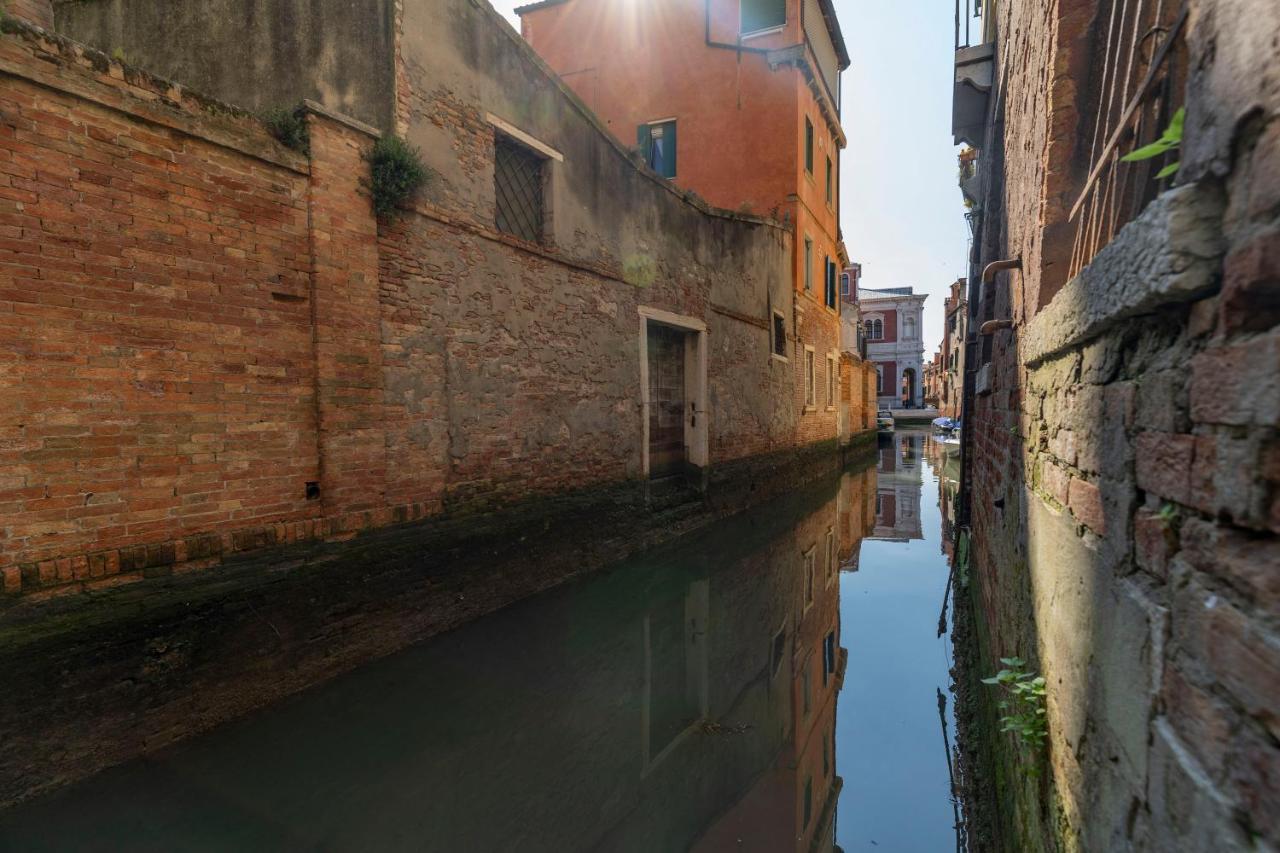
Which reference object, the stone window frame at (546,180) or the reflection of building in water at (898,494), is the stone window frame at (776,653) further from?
the stone window frame at (546,180)

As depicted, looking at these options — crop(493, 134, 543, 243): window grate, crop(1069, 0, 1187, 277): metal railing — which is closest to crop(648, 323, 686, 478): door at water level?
crop(493, 134, 543, 243): window grate

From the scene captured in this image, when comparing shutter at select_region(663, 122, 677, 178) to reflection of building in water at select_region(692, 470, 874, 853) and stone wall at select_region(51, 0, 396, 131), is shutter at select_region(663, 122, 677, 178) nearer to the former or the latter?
reflection of building in water at select_region(692, 470, 874, 853)

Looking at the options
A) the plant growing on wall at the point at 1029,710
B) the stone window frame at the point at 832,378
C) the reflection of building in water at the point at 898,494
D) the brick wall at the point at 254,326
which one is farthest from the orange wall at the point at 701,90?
the plant growing on wall at the point at 1029,710

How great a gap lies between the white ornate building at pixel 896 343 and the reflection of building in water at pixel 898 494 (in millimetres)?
17897

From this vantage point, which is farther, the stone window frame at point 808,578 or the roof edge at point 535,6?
the roof edge at point 535,6

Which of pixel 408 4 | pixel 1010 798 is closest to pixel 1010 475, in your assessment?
pixel 1010 798

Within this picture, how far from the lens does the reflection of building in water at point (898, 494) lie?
9625 millimetres

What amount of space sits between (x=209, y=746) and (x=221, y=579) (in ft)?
2.90

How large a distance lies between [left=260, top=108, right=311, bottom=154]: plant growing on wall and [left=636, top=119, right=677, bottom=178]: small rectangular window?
35.9 feet

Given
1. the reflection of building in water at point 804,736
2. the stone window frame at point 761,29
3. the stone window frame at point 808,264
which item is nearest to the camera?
the reflection of building in water at point 804,736

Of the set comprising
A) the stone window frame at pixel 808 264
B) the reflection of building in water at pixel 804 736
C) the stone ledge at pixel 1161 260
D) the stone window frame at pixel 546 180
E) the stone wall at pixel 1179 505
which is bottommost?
the reflection of building in water at pixel 804 736

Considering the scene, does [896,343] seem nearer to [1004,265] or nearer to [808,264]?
[808,264]

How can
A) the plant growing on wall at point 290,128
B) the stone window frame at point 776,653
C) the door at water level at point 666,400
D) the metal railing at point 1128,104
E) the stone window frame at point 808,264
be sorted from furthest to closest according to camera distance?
the stone window frame at point 808,264 < the door at water level at point 666,400 < the stone window frame at point 776,653 < the plant growing on wall at point 290,128 < the metal railing at point 1128,104

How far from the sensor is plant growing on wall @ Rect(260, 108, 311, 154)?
399cm
